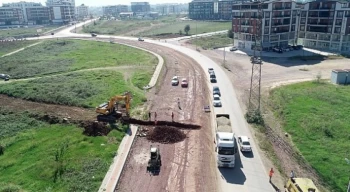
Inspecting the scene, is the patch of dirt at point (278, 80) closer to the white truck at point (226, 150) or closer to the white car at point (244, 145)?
the white car at point (244, 145)

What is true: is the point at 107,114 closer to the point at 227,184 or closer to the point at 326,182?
the point at 227,184

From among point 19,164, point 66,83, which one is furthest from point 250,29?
point 19,164

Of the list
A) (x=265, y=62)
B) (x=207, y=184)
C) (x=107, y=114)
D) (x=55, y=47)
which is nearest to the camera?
(x=207, y=184)

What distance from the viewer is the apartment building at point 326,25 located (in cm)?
9175

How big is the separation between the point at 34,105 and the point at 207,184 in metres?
36.8

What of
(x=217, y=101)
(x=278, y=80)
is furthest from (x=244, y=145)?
(x=278, y=80)

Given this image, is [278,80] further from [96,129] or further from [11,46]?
[11,46]

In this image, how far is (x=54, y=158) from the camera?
3434 cm

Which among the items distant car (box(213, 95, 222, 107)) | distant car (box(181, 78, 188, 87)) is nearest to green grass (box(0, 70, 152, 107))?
distant car (box(181, 78, 188, 87))

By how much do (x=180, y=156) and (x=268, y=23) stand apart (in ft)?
237

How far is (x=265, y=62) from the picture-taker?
83188 millimetres

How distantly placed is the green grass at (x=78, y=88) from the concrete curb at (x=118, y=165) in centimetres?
1283

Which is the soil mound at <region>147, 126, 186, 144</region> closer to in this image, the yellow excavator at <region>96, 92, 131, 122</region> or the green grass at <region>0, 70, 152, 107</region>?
the yellow excavator at <region>96, 92, 131, 122</region>

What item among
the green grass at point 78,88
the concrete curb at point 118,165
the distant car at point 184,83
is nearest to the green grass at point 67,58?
the green grass at point 78,88
